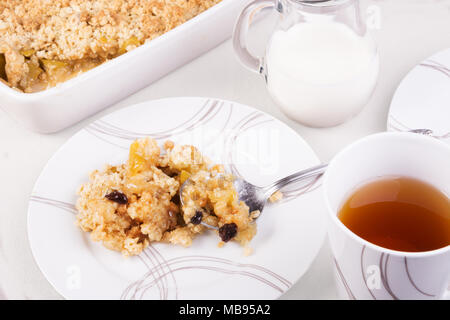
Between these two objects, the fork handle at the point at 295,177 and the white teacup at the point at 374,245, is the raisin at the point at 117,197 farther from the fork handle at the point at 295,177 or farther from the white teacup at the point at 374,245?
the white teacup at the point at 374,245

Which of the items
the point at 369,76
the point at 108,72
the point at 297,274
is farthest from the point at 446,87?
the point at 108,72

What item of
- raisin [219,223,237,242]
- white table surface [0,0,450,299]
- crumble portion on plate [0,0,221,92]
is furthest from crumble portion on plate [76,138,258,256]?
crumble portion on plate [0,0,221,92]

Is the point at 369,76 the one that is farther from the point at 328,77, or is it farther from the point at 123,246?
the point at 123,246

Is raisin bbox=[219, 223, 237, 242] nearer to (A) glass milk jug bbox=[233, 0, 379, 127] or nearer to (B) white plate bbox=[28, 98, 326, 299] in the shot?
(B) white plate bbox=[28, 98, 326, 299]

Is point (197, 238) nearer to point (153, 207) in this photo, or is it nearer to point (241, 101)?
point (153, 207)

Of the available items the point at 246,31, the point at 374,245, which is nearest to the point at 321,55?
the point at 246,31

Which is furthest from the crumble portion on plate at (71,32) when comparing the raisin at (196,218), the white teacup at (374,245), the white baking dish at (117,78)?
the white teacup at (374,245)
